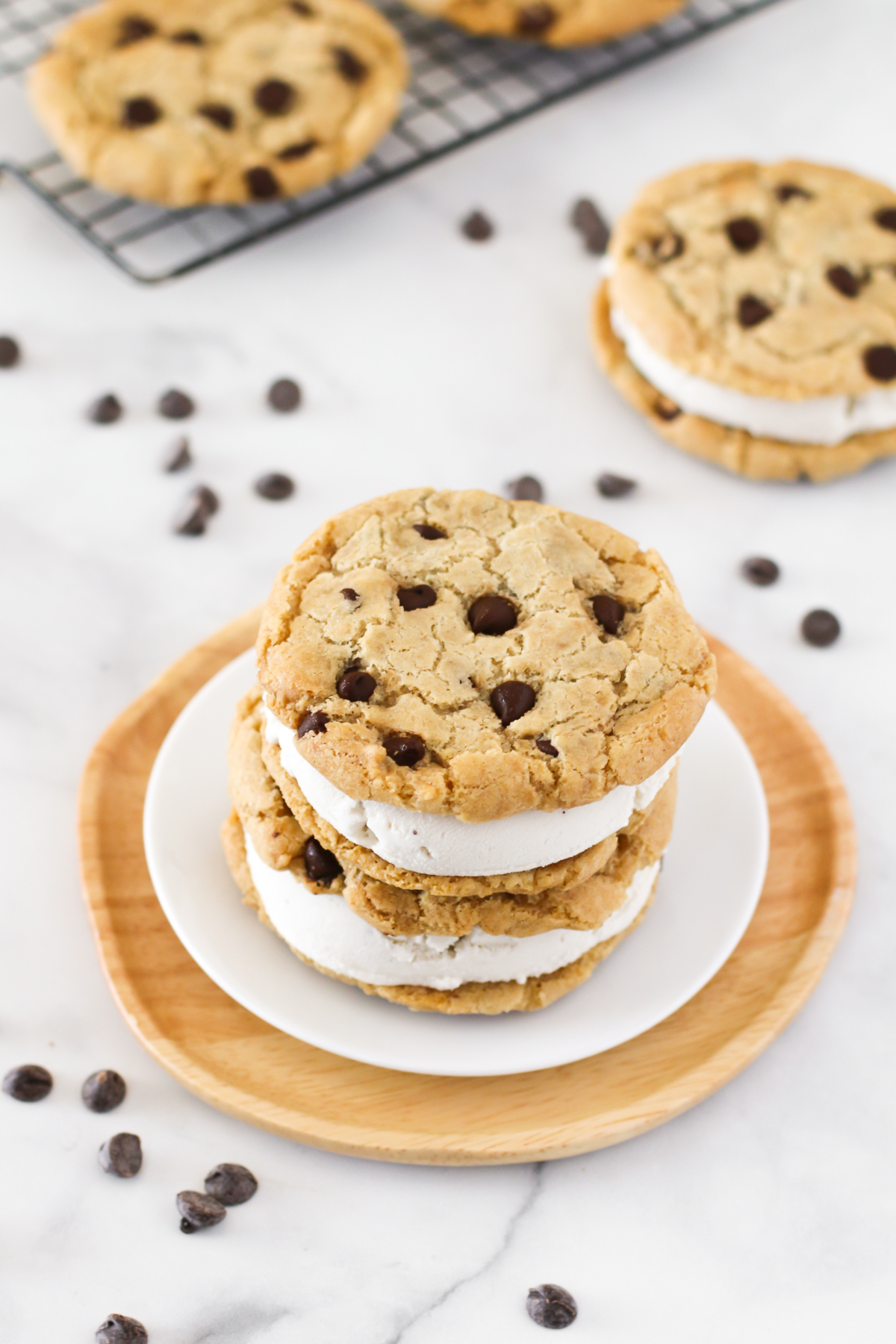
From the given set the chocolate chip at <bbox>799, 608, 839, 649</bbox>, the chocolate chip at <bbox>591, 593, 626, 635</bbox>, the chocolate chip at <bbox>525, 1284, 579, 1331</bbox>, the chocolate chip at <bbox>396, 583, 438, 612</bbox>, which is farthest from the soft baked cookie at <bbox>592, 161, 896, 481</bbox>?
the chocolate chip at <bbox>525, 1284, 579, 1331</bbox>

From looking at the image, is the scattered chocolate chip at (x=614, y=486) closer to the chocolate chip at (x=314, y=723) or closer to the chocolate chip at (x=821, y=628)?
the chocolate chip at (x=821, y=628)

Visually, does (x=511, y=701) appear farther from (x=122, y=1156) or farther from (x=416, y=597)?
(x=122, y=1156)

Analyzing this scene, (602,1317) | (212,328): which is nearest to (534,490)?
(212,328)

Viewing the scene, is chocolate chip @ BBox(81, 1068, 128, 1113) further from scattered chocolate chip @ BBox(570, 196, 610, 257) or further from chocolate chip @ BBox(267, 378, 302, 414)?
scattered chocolate chip @ BBox(570, 196, 610, 257)

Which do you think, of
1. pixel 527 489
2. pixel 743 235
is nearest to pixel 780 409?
pixel 743 235

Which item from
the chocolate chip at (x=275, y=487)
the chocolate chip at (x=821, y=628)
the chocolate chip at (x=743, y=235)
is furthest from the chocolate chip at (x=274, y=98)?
the chocolate chip at (x=821, y=628)

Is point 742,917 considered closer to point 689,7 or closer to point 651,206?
point 651,206
